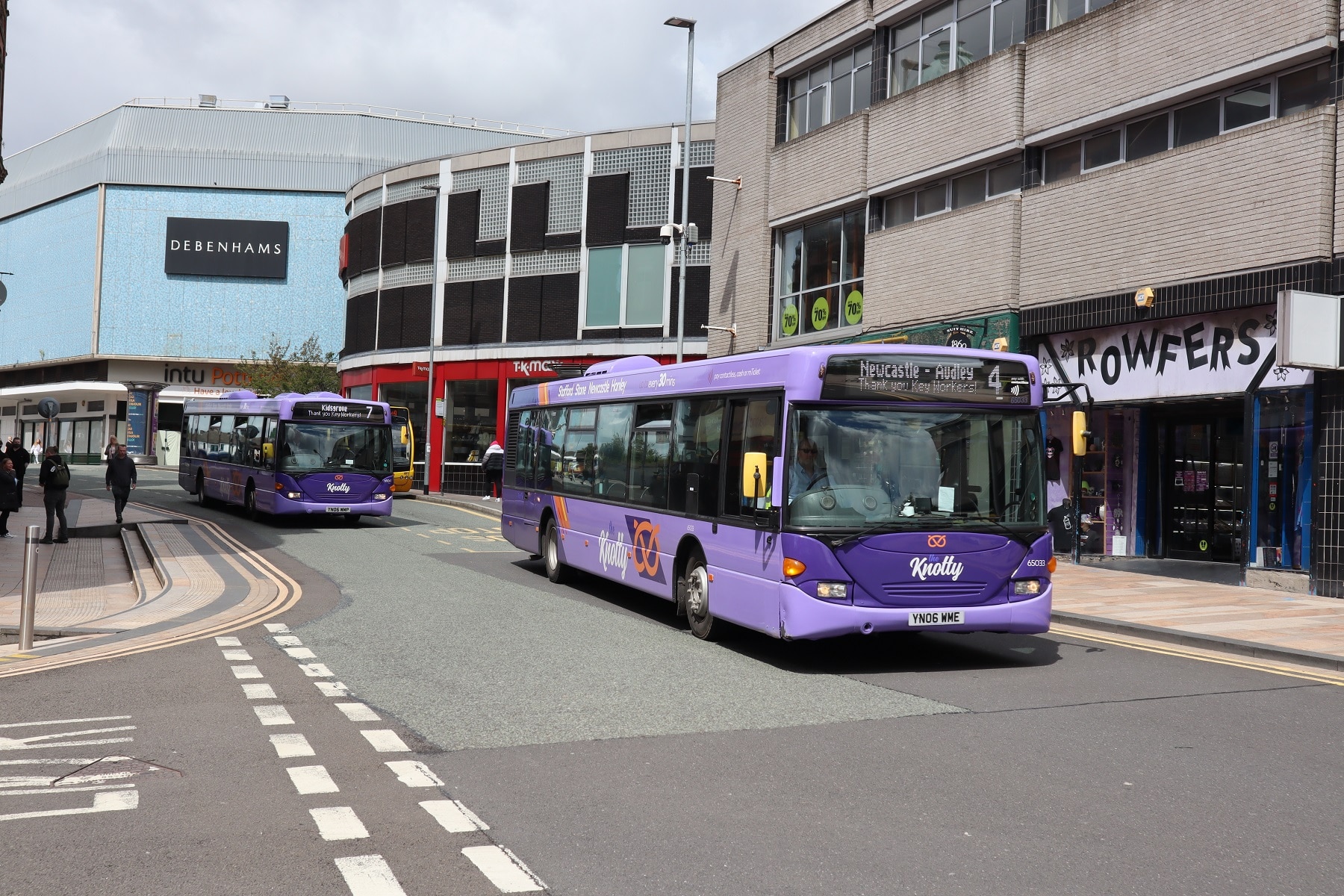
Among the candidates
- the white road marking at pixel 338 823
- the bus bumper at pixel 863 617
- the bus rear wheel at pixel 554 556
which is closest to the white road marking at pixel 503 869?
the white road marking at pixel 338 823

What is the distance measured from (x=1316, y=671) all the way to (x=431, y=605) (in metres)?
8.59

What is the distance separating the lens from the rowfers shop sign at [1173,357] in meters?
17.0

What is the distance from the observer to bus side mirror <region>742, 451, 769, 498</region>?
402 inches

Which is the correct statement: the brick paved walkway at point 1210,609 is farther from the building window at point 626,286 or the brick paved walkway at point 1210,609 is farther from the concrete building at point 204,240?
the concrete building at point 204,240

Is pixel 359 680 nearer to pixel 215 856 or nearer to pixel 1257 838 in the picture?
pixel 215 856

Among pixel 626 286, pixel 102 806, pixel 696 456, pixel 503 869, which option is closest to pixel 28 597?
pixel 102 806

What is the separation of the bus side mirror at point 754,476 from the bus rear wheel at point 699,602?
1.58 metres

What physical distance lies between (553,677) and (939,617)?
10.1 ft

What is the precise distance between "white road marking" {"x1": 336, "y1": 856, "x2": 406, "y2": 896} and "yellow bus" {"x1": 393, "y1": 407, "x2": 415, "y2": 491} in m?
34.1

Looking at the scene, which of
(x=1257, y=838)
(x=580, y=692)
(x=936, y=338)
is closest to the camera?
(x=1257, y=838)

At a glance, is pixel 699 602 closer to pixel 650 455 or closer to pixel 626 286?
pixel 650 455

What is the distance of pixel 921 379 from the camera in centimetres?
1042

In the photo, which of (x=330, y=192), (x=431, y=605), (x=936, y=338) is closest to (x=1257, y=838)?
(x=431, y=605)

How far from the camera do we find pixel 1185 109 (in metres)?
18.3
